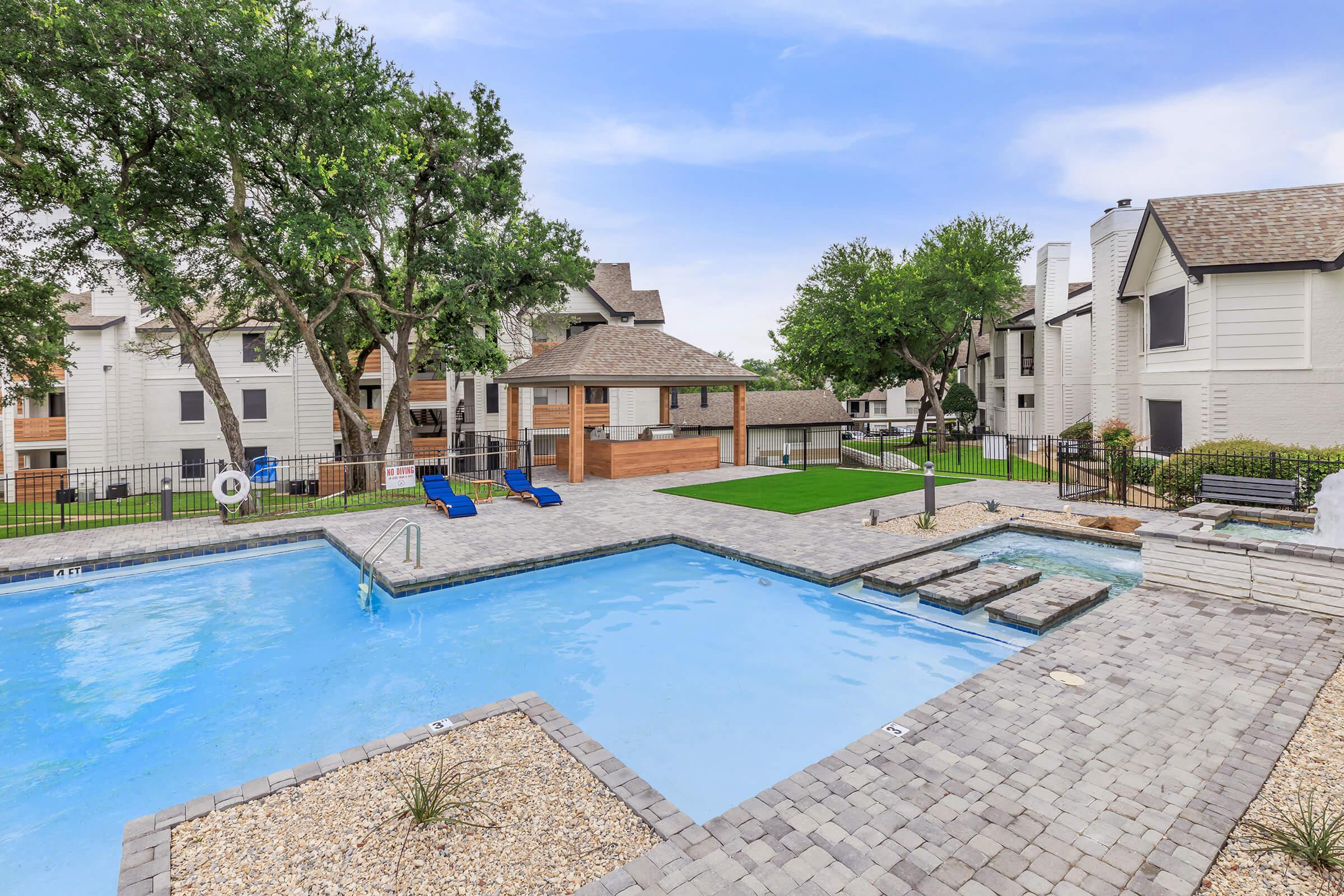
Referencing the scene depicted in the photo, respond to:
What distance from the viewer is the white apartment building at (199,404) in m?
26.4

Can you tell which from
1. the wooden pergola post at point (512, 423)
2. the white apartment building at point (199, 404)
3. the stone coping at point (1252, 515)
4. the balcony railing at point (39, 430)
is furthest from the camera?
the balcony railing at point (39, 430)

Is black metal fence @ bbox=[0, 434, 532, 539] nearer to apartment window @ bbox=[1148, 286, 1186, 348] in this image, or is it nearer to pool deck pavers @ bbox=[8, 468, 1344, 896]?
pool deck pavers @ bbox=[8, 468, 1344, 896]

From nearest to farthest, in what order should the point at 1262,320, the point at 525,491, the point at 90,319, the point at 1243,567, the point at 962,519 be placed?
the point at 1243,567 < the point at 962,519 < the point at 1262,320 < the point at 525,491 < the point at 90,319

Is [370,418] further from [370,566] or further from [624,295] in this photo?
[370,566]

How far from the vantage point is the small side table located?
54.3 ft

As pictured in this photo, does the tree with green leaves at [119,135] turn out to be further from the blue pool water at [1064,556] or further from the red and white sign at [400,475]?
the blue pool water at [1064,556]

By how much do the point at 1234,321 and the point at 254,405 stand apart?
37.2m

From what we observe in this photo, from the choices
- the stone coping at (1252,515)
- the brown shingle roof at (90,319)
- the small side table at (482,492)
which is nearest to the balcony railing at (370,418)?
the brown shingle roof at (90,319)

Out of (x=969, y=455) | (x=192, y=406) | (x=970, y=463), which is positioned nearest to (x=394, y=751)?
(x=970, y=463)

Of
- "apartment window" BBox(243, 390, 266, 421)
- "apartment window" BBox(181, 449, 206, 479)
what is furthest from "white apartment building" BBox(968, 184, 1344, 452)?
"apartment window" BBox(181, 449, 206, 479)

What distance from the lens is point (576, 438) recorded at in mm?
19781

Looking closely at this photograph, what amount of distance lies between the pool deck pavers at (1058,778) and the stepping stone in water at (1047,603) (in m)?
0.26

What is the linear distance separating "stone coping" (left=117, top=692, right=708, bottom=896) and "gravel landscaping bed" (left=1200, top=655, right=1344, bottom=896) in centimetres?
294

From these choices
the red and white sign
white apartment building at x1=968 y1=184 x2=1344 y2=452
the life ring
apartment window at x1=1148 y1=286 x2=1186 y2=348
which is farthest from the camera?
apartment window at x1=1148 y1=286 x2=1186 y2=348
